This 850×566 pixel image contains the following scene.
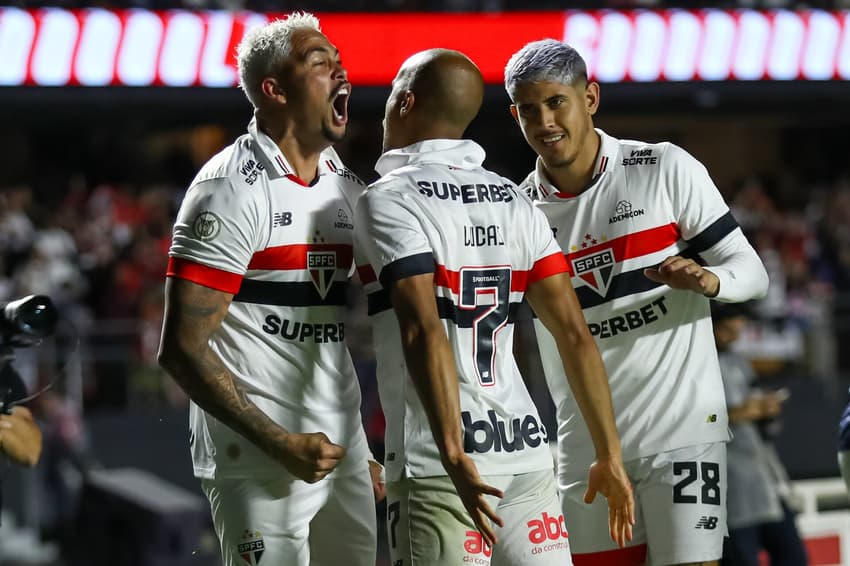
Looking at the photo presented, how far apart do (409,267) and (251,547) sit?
880mm

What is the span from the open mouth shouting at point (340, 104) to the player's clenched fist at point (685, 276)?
3.27 feet

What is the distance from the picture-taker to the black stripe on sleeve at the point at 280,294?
3580 millimetres

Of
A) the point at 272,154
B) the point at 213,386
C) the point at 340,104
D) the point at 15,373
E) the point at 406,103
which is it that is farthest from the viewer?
the point at 15,373

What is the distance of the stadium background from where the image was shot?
9.75m

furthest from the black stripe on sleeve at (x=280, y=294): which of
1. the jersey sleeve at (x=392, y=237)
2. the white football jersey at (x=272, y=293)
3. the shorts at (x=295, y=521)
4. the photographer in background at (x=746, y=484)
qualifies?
the photographer in background at (x=746, y=484)

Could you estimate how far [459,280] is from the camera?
11.2 ft

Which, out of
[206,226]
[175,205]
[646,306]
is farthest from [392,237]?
[175,205]

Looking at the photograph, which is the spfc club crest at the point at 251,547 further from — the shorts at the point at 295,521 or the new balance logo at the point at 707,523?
the new balance logo at the point at 707,523

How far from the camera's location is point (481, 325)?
345 centimetres

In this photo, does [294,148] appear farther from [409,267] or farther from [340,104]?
[409,267]

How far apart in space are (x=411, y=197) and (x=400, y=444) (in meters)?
0.63

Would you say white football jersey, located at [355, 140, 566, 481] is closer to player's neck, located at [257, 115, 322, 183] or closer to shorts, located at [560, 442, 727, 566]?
player's neck, located at [257, 115, 322, 183]

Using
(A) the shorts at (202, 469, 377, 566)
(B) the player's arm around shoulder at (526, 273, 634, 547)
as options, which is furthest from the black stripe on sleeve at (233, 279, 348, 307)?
(B) the player's arm around shoulder at (526, 273, 634, 547)

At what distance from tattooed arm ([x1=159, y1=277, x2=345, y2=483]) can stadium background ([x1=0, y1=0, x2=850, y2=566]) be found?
5150 mm
